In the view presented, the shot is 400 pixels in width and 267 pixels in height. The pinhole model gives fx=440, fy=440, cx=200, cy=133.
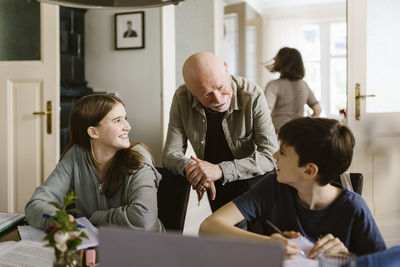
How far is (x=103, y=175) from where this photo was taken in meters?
1.58

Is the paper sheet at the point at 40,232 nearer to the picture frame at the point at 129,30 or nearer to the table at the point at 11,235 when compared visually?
the table at the point at 11,235

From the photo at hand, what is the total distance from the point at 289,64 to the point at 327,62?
4.15 m

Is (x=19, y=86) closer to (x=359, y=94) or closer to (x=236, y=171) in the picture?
(x=236, y=171)

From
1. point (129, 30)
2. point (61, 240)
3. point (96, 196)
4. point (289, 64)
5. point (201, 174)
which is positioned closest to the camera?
point (61, 240)

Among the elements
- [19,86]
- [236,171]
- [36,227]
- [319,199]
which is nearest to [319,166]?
[319,199]

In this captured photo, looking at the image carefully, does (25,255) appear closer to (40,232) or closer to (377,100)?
(40,232)

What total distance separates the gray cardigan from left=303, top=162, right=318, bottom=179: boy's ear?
50 cm

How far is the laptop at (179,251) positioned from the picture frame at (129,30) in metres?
3.60

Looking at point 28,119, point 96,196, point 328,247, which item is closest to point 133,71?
point 28,119

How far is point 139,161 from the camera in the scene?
1.55 meters

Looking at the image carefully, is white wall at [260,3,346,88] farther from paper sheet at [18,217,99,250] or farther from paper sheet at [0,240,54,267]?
paper sheet at [0,240,54,267]

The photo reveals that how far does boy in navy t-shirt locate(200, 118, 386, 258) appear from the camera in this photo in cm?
123

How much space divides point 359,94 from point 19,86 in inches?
95.3

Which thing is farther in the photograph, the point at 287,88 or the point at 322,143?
the point at 287,88
